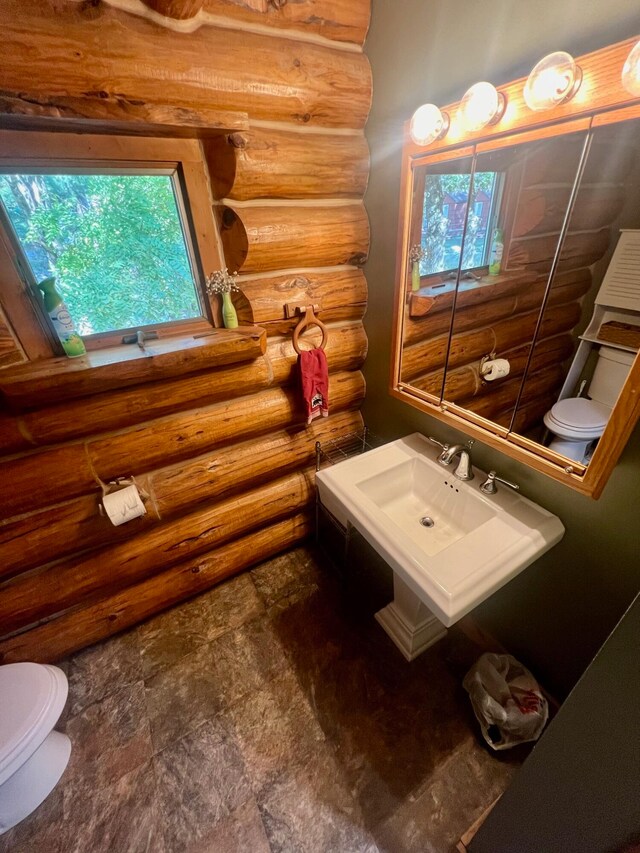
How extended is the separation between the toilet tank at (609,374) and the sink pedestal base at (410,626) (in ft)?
3.56

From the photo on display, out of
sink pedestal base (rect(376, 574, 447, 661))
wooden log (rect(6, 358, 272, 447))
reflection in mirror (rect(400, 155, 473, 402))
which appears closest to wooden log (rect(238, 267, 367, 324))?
wooden log (rect(6, 358, 272, 447))

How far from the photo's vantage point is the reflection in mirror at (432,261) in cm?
125

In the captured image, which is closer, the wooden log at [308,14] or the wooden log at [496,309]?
the wooden log at [496,309]

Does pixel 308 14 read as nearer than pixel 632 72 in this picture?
No

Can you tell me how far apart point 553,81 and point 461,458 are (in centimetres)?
115

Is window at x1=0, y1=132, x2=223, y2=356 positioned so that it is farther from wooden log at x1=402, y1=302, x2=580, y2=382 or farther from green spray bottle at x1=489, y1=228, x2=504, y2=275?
green spray bottle at x1=489, y1=228, x2=504, y2=275

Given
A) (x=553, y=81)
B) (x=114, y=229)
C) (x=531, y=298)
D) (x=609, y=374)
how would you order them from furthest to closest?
(x=114, y=229)
(x=531, y=298)
(x=609, y=374)
(x=553, y=81)

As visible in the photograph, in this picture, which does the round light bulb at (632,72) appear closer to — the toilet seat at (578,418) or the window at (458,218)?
the window at (458,218)

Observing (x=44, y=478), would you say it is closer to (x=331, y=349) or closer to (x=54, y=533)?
(x=54, y=533)

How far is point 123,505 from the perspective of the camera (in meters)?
1.44

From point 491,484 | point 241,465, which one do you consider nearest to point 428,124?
point 491,484

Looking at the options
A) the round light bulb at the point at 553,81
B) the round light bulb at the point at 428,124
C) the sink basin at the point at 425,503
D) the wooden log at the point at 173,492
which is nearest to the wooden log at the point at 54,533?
the wooden log at the point at 173,492

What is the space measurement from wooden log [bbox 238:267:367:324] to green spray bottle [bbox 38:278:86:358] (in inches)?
26.7

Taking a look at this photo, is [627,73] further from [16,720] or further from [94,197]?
[16,720]
